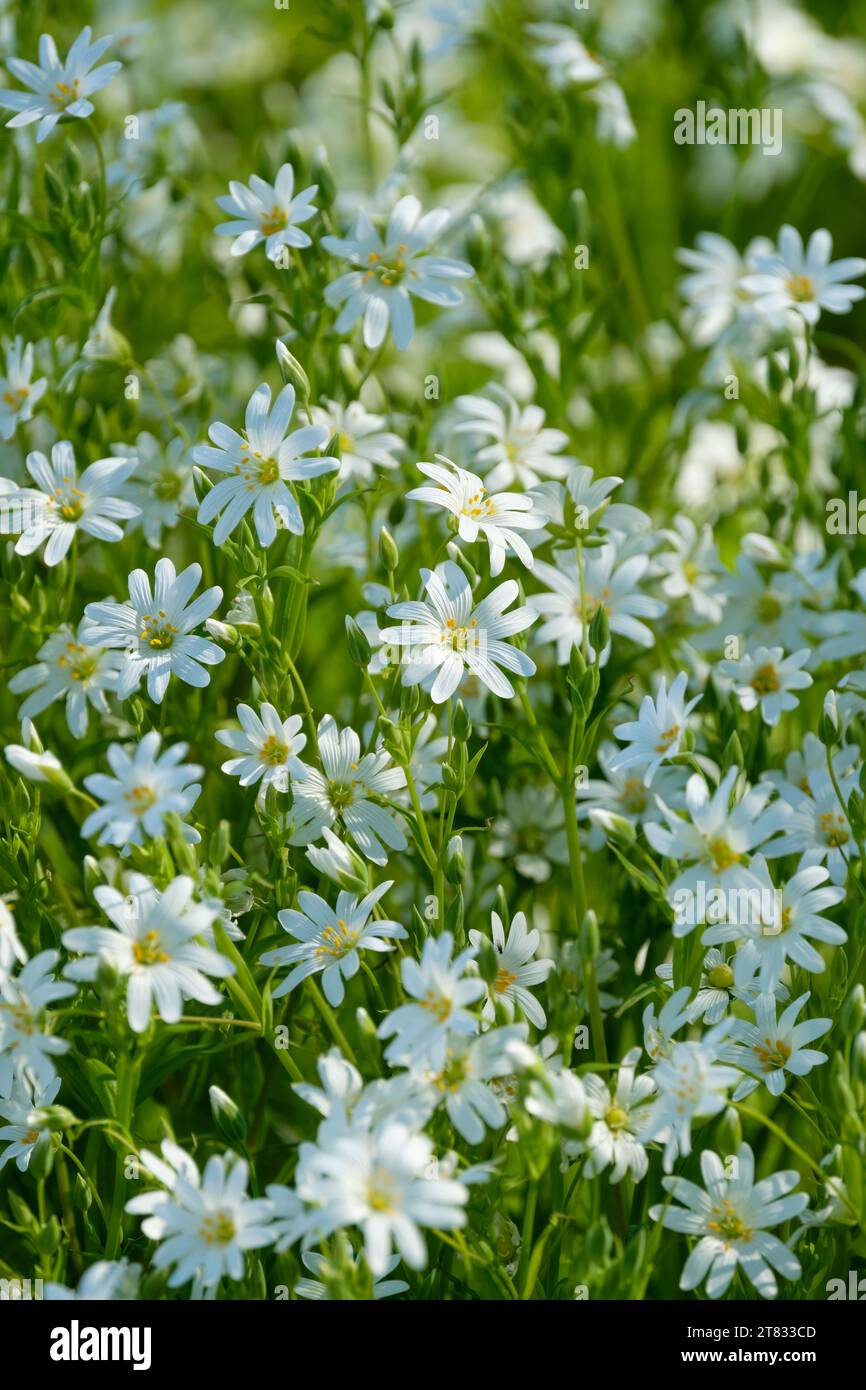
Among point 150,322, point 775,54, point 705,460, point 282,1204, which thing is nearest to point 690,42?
point 775,54

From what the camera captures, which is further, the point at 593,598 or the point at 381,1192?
the point at 593,598

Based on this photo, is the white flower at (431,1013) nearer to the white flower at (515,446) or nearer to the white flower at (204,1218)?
the white flower at (204,1218)

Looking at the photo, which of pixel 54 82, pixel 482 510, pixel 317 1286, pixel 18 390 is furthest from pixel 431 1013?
pixel 54 82

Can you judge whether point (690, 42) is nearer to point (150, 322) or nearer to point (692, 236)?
point (692, 236)

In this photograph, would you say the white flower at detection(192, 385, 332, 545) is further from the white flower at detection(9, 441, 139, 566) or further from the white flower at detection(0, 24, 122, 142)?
the white flower at detection(0, 24, 122, 142)

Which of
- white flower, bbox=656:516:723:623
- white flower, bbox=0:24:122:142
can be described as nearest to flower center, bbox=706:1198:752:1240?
white flower, bbox=656:516:723:623

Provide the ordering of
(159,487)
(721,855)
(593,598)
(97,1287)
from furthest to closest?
(159,487), (593,598), (721,855), (97,1287)

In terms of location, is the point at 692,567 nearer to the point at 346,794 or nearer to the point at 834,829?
the point at 834,829

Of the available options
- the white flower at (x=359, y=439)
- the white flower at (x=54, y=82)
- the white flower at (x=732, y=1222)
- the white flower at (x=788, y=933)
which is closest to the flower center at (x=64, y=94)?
the white flower at (x=54, y=82)

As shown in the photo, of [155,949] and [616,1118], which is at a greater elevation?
[155,949]
